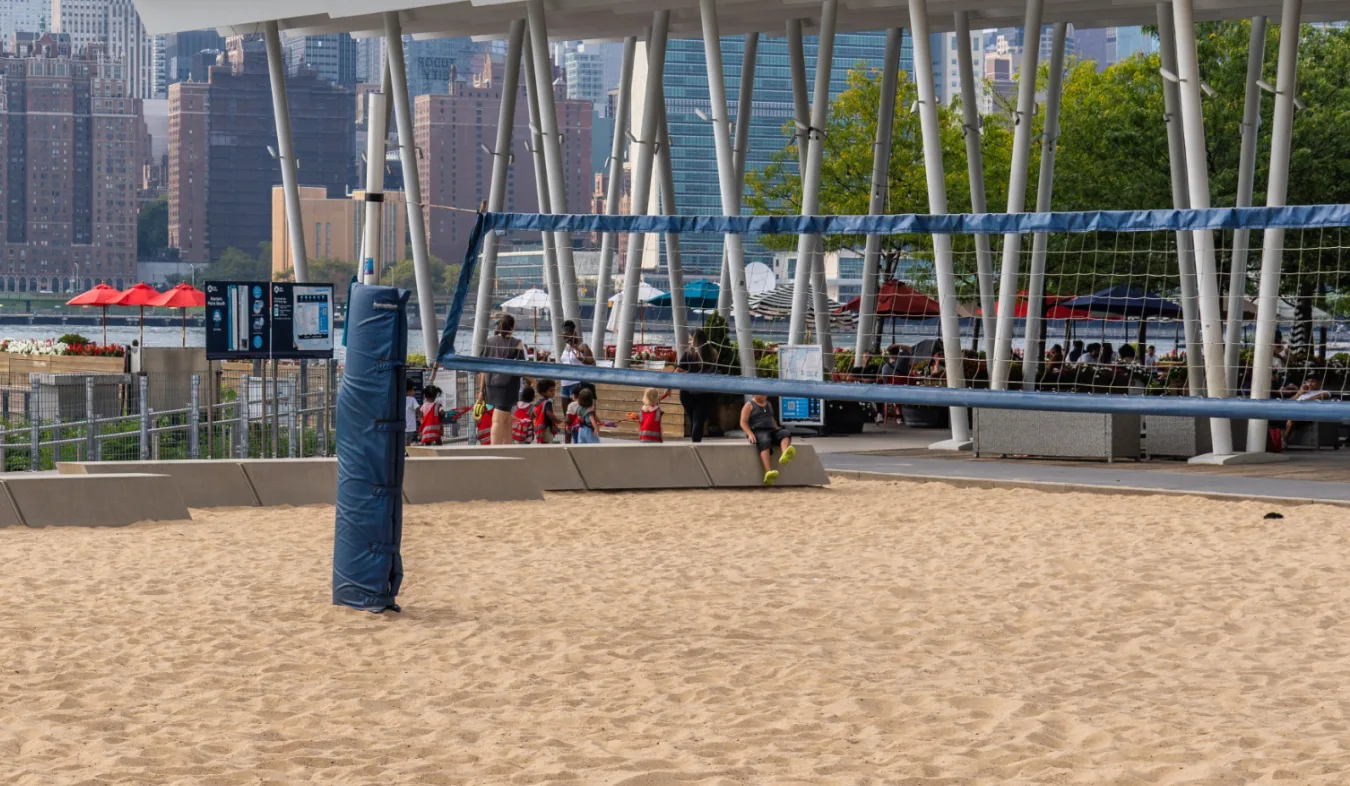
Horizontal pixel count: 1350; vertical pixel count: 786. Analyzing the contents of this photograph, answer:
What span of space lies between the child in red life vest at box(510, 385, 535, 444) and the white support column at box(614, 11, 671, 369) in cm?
290

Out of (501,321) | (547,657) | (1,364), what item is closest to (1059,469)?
(501,321)

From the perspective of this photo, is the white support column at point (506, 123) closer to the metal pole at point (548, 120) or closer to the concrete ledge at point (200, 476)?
the metal pole at point (548, 120)

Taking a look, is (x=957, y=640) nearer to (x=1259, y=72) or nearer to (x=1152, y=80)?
(x=1259, y=72)

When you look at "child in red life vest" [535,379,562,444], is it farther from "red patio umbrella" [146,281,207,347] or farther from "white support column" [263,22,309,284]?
"red patio umbrella" [146,281,207,347]

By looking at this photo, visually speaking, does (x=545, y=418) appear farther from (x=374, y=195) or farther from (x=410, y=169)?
(x=410, y=169)

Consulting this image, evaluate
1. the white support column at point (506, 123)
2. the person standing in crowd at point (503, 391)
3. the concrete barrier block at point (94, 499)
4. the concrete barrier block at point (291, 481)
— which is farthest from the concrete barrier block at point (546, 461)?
the white support column at point (506, 123)

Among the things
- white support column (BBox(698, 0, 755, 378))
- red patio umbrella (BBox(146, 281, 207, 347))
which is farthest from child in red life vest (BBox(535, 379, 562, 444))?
red patio umbrella (BBox(146, 281, 207, 347))

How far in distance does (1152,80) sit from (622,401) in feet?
66.0

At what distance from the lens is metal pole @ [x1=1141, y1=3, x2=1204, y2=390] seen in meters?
18.6

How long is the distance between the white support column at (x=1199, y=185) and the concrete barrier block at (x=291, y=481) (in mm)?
8252

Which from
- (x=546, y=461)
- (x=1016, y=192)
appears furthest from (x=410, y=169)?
(x=546, y=461)

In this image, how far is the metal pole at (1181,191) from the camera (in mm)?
18609

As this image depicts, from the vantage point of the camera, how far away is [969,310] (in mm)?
41312

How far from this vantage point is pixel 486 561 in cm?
1102
